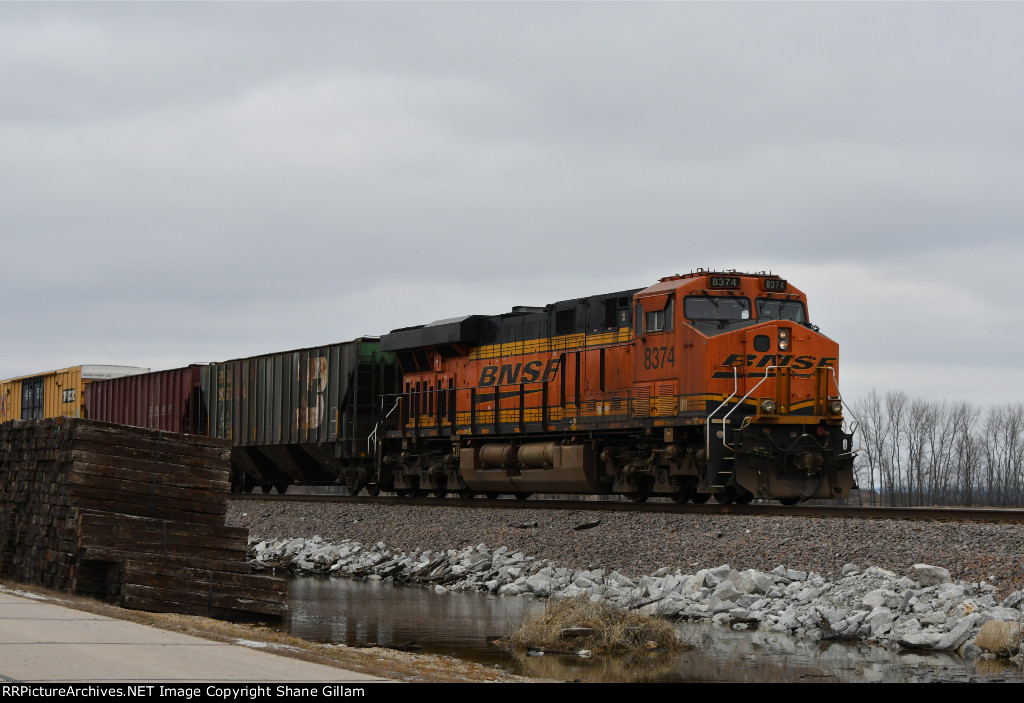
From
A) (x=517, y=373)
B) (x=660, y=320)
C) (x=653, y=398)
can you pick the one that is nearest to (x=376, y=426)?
(x=517, y=373)

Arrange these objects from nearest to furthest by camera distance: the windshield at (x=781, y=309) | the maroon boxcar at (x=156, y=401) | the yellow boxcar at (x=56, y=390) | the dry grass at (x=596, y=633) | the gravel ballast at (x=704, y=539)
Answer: the dry grass at (x=596, y=633) < the gravel ballast at (x=704, y=539) < the windshield at (x=781, y=309) < the maroon boxcar at (x=156, y=401) < the yellow boxcar at (x=56, y=390)

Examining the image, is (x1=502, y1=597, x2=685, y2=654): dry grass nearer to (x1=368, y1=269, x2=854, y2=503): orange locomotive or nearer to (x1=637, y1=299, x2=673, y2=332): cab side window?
(x1=368, y1=269, x2=854, y2=503): orange locomotive

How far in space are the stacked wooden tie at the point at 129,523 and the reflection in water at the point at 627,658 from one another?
108cm

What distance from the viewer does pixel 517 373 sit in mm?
23031

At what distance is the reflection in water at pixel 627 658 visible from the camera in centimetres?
1000

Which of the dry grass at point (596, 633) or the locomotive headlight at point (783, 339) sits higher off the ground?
the locomotive headlight at point (783, 339)

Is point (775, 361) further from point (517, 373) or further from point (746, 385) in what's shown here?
point (517, 373)

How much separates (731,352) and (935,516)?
14.2 ft

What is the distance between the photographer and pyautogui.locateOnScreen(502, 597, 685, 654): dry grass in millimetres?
11336

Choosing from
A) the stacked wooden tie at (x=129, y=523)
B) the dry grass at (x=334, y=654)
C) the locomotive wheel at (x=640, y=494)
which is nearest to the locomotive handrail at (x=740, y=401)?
the locomotive wheel at (x=640, y=494)

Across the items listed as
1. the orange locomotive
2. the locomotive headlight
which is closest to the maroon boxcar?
the orange locomotive

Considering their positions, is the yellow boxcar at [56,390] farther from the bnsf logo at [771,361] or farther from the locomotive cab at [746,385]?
the bnsf logo at [771,361]

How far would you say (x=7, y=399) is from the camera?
41.9 meters

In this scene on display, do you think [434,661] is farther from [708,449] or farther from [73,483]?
[708,449]
